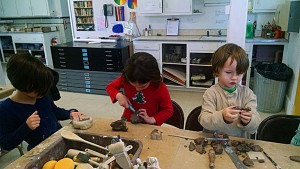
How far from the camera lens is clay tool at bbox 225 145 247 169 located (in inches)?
34.7

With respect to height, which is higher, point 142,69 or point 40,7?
point 40,7

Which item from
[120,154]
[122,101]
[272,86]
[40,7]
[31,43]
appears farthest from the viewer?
[31,43]

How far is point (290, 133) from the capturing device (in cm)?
126

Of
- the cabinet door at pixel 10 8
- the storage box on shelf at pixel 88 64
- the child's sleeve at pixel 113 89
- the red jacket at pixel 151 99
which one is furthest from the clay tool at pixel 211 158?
the cabinet door at pixel 10 8

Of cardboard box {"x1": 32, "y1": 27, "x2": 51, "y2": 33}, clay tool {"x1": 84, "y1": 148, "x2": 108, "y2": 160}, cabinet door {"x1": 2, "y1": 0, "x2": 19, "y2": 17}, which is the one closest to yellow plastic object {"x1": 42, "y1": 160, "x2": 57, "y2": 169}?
clay tool {"x1": 84, "y1": 148, "x2": 108, "y2": 160}

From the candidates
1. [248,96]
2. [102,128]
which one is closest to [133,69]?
[102,128]

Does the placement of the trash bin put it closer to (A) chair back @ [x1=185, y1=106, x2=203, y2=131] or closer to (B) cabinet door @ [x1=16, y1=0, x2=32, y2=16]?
(A) chair back @ [x1=185, y1=106, x2=203, y2=131]

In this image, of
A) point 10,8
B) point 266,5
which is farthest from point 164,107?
point 10,8

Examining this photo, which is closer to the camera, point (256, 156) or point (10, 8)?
point (256, 156)

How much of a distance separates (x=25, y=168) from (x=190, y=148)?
65cm

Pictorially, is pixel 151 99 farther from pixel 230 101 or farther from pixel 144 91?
pixel 230 101

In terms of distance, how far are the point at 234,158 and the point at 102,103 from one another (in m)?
2.81

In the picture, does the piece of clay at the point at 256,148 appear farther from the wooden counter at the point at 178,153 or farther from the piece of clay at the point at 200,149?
the piece of clay at the point at 200,149

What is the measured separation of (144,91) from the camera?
4.94 ft
